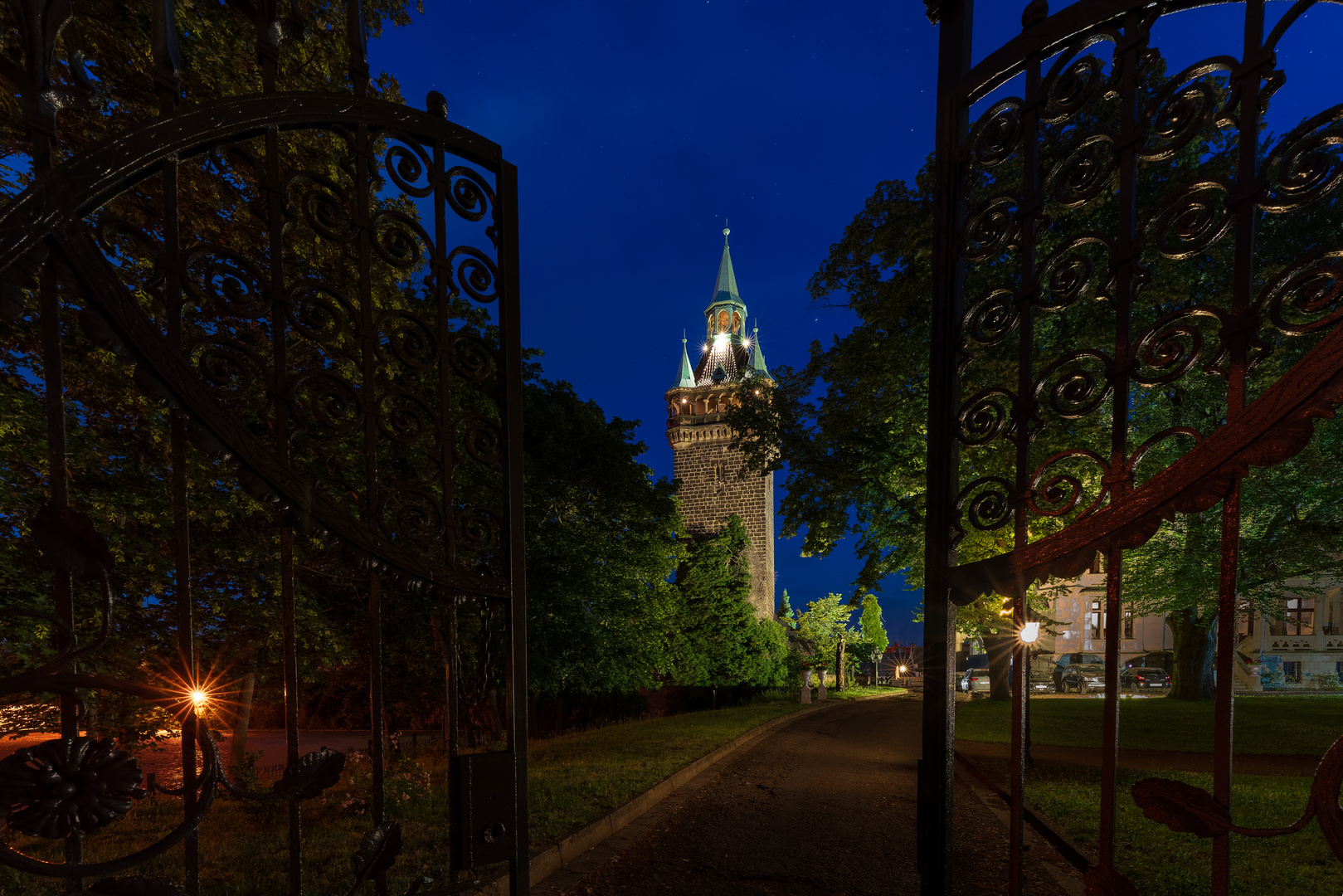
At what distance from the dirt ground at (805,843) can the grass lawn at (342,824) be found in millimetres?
767

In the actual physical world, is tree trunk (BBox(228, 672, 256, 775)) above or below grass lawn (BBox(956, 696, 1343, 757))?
above

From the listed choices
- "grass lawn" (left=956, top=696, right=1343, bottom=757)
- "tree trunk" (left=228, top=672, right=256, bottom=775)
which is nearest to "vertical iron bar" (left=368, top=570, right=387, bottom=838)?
"tree trunk" (left=228, top=672, right=256, bottom=775)

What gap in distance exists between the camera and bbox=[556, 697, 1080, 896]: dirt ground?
4.49m

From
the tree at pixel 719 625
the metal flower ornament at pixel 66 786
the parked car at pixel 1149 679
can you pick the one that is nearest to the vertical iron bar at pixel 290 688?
the metal flower ornament at pixel 66 786

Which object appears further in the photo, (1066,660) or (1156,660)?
(1066,660)

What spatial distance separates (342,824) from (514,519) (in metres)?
5.02

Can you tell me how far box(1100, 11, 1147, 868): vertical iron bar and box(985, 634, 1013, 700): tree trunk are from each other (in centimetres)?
1581

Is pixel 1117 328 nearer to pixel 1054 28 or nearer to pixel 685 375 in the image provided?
pixel 1054 28

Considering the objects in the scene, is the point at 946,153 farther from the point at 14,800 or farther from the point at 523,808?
the point at 14,800

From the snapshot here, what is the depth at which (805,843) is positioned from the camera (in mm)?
5418

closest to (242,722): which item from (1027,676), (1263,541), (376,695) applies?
(376,695)

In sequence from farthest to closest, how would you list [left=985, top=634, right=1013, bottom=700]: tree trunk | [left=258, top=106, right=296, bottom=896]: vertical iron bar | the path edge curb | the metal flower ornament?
[left=985, top=634, right=1013, bottom=700]: tree trunk → the path edge curb → [left=258, top=106, right=296, bottom=896]: vertical iron bar → the metal flower ornament

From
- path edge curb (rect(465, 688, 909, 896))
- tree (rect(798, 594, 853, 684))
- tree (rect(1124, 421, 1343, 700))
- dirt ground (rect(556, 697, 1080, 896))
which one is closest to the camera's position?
path edge curb (rect(465, 688, 909, 896))

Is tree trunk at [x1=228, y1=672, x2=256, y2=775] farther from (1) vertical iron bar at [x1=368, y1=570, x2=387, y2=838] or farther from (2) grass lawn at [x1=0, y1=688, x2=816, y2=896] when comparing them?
(1) vertical iron bar at [x1=368, y1=570, x2=387, y2=838]
